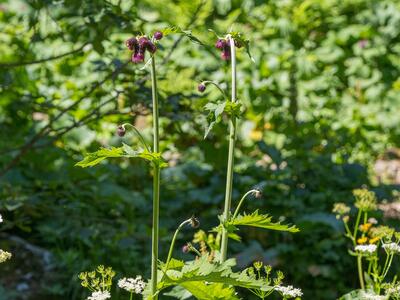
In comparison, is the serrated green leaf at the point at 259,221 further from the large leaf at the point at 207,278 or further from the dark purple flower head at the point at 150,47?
the dark purple flower head at the point at 150,47

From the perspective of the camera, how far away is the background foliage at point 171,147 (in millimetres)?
3264

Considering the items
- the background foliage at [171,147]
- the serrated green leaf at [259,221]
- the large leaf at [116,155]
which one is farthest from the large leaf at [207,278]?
the background foliage at [171,147]

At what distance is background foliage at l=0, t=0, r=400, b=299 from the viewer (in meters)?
3.26

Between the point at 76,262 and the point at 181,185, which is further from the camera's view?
the point at 181,185

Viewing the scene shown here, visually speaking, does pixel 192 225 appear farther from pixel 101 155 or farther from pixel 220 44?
pixel 220 44

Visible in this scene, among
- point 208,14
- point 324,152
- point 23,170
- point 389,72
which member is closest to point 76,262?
point 23,170

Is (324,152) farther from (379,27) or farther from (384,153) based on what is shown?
(379,27)

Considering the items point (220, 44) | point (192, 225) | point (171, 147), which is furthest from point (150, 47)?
point (171, 147)

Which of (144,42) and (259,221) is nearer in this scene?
(144,42)

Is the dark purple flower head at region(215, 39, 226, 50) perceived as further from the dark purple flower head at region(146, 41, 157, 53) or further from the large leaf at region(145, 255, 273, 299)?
the large leaf at region(145, 255, 273, 299)

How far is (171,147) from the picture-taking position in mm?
4387

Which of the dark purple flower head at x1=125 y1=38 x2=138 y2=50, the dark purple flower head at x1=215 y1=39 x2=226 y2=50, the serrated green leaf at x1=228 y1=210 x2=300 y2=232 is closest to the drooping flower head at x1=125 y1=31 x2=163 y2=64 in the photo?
the dark purple flower head at x1=125 y1=38 x2=138 y2=50

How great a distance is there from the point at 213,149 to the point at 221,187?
0.95ft

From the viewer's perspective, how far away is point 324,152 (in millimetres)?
4320
